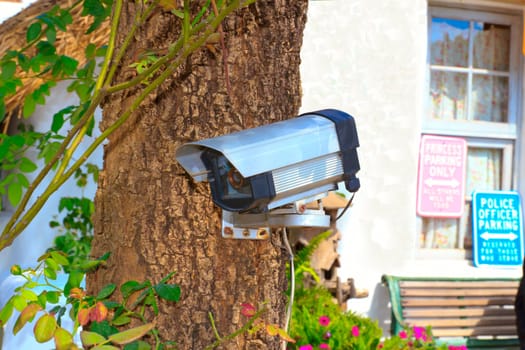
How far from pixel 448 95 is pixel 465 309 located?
1411mm

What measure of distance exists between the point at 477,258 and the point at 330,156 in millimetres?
4032

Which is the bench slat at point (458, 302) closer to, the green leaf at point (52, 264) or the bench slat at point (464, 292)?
the bench slat at point (464, 292)

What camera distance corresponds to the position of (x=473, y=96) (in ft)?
16.3

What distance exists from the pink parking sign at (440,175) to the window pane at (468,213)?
4.3 inches

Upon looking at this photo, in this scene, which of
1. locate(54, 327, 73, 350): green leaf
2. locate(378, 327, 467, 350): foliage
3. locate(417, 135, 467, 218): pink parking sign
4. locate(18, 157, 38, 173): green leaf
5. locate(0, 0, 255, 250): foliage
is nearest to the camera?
locate(54, 327, 73, 350): green leaf

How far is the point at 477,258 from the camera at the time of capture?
488cm

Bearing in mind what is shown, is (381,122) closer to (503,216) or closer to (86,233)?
(503,216)

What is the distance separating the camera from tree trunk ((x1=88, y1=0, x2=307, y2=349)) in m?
1.20

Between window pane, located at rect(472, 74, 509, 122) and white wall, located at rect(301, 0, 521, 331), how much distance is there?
1.76 ft

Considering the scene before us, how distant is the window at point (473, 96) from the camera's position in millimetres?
4883

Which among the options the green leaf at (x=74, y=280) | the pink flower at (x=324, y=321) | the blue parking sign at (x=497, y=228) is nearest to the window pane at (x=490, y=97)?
the blue parking sign at (x=497, y=228)

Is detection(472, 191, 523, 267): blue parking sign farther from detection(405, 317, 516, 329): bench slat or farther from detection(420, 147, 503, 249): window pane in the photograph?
detection(405, 317, 516, 329): bench slat

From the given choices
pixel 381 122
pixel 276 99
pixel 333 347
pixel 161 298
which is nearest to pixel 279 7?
pixel 276 99

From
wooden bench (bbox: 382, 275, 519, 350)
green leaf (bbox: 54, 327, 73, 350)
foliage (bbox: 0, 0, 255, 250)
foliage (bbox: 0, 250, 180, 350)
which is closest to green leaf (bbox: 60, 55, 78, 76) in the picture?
foliage (bbox: 0, 0, 255, 250)
